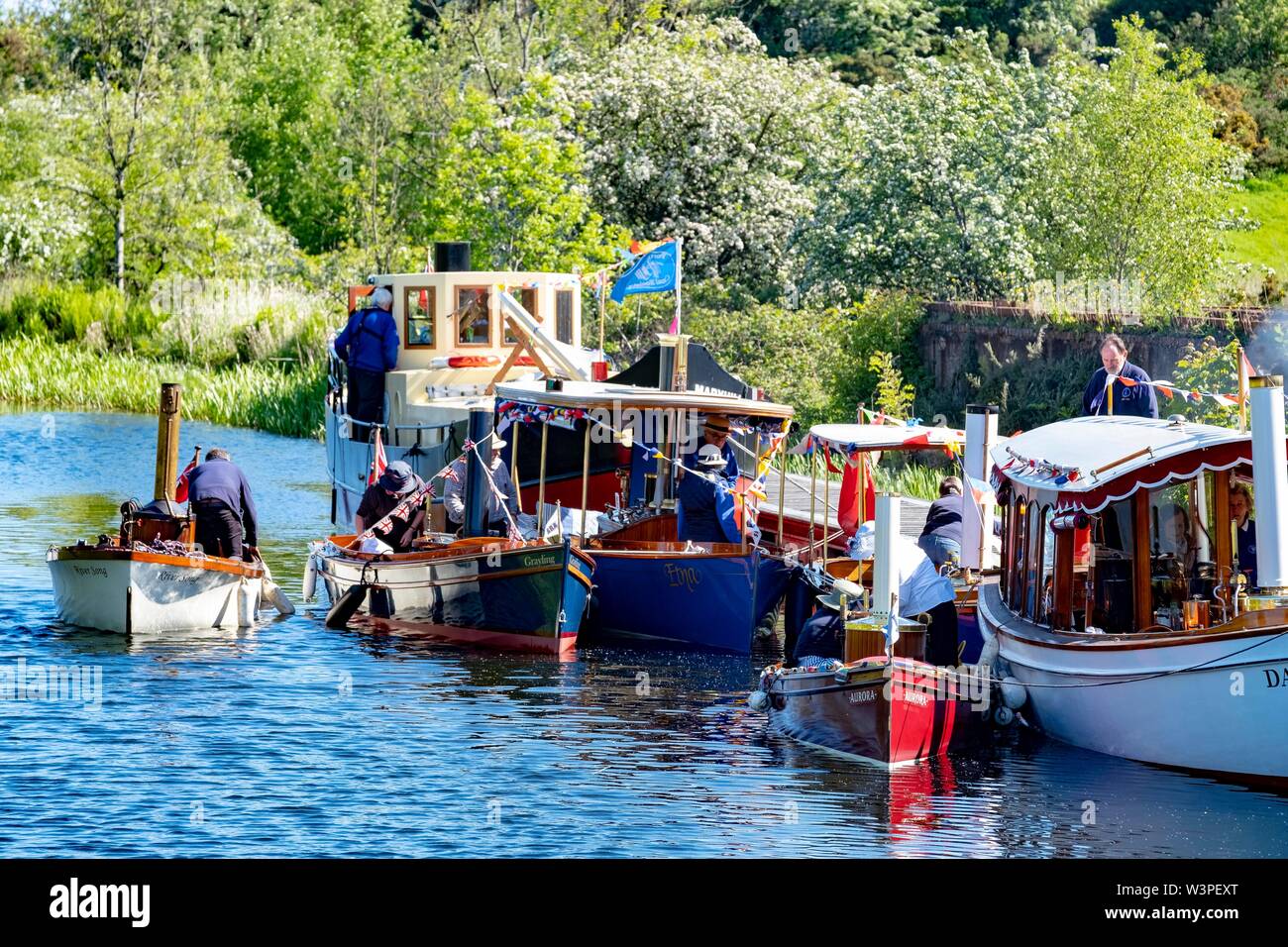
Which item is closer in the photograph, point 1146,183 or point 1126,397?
point 1126,397

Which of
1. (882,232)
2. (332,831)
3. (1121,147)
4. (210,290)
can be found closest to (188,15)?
(210,290)

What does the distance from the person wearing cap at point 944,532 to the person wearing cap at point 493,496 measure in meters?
4.85

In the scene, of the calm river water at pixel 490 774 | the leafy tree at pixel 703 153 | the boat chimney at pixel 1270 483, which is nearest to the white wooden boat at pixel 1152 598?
the boat chimney at pixel 1270 483

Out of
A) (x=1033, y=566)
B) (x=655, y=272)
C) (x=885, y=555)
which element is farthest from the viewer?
(x=655, y=272)

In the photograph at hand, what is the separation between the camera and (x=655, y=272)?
972 inches

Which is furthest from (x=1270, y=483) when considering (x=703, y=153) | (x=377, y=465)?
(x=703, y=153)

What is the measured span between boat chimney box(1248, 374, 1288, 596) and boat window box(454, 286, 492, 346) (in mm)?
16568

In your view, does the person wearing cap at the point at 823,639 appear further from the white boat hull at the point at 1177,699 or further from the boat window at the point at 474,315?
the boat window at the point at 474,315

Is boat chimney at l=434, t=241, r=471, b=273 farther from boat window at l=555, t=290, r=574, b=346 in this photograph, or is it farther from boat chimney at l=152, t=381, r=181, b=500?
boat chimney at l=152, t=381, r=181, b=500

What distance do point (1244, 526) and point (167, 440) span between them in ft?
41.4

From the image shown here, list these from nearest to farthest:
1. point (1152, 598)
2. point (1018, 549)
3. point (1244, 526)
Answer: point (1244, 526) → point (1152, 598) → point (1018, 549)

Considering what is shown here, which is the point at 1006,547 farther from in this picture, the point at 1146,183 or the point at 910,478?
the point at 1146,183
